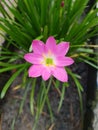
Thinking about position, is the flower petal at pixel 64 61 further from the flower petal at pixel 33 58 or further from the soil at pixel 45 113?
the soil at pixel 45 113

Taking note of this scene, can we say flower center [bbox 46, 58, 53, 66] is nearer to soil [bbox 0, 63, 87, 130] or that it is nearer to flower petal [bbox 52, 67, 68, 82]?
flower petal [bbox 52, 67, 68, 82]

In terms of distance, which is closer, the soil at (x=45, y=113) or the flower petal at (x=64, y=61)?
the flower petal at (x=64, y=61)

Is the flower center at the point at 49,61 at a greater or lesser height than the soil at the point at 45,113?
greater

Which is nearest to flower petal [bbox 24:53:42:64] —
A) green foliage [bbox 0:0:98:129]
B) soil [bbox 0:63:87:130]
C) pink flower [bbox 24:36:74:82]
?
pink flower [bbox 24:36:74:82]

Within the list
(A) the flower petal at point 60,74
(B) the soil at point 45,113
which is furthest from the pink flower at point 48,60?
(B) the soil at point 45,113

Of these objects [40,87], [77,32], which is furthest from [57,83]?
[77,32]

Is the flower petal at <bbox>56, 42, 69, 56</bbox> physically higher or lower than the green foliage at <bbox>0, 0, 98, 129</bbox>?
lower
